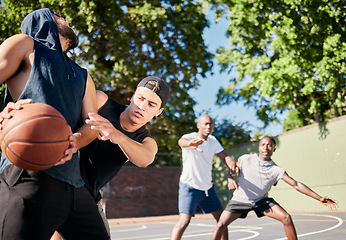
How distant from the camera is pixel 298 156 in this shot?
17328mm

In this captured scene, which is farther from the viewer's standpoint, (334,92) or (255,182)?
(334,92)

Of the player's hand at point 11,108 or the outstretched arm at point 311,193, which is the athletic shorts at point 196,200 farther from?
the player's hand at point 11,108

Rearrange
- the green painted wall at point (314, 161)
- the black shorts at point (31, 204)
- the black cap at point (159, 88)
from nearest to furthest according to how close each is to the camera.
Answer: the black shorts at point (31, 204) < the black cap at point (159, 88) < the green painted wall at point (314, 161)

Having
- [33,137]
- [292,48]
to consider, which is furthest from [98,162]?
[292,48]

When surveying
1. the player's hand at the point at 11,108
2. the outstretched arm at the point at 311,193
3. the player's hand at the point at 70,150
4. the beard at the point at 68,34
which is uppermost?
the beard at the point at 68,34

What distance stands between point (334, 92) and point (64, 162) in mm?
16706

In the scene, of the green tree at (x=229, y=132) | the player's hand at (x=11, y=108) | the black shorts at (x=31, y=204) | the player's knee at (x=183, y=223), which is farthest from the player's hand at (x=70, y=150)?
the green tree at (x=229, y=132)

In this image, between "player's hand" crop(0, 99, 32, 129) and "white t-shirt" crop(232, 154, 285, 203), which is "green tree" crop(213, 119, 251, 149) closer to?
"white t-shirt" crop(232, 154, 285, 203)

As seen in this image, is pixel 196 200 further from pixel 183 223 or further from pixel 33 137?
pixel 33 137

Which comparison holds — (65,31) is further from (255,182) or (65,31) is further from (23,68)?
(255,182)

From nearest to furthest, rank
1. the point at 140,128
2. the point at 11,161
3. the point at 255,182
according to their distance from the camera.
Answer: the point at 11,161
the point at 140,128
the point at 255,182

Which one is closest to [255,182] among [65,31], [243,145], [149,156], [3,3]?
[149,156]

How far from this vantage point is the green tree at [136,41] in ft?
57.1

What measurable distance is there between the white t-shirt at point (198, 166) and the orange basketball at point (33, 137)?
4.62 m
